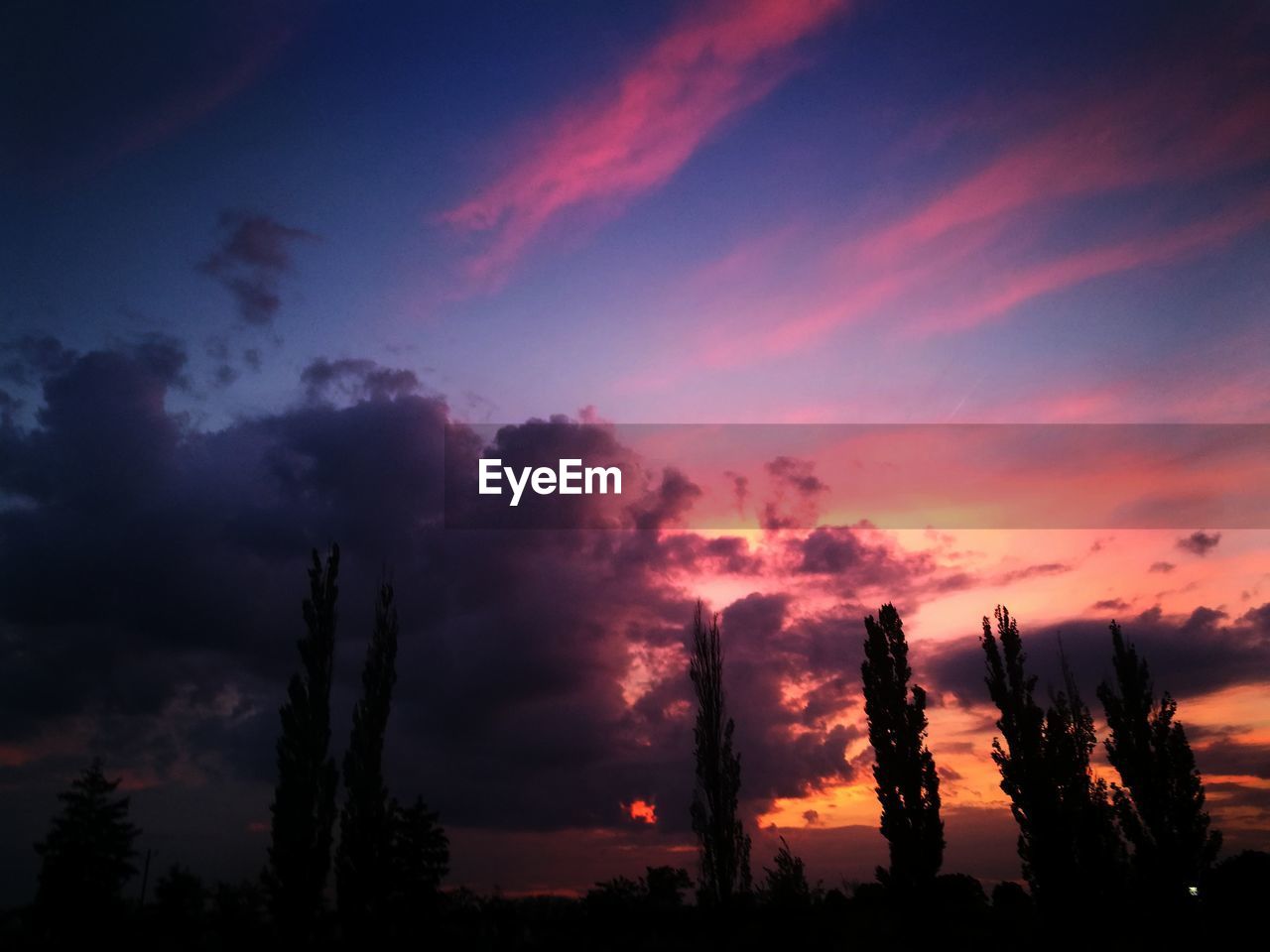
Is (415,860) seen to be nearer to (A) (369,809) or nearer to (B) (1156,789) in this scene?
(A) (369,809)

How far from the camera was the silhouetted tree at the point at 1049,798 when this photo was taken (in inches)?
1283

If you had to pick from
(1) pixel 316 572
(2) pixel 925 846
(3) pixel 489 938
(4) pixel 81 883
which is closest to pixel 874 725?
(2) pixel 925 846

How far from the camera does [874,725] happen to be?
33719 millimetres

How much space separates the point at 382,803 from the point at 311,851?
11.5 feet

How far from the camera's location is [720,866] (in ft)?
109

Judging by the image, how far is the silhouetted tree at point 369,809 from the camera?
96.4 feet

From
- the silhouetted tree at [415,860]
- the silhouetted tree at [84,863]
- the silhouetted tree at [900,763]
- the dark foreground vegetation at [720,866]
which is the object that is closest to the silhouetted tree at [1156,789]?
the dark foreground vegetation at [720,866]

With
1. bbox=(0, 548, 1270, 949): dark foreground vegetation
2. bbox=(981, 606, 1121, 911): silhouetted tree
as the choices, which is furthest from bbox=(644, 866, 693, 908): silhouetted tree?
bbox=(981, 606, 1121, 911): silhouetted tree

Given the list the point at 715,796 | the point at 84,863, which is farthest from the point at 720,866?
the point at 84,863

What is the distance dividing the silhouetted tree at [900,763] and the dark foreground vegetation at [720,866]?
0.20 feet

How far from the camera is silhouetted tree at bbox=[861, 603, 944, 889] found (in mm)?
30719

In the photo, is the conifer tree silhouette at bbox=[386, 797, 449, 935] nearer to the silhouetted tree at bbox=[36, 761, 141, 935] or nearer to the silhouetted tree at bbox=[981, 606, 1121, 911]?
the silhouetted tree at bbox=[36, 761, 141, 935]

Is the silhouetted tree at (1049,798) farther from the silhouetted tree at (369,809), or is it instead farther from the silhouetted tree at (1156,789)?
the silhouetted tree at (369,809)

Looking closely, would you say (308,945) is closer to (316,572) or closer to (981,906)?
(316,572)
